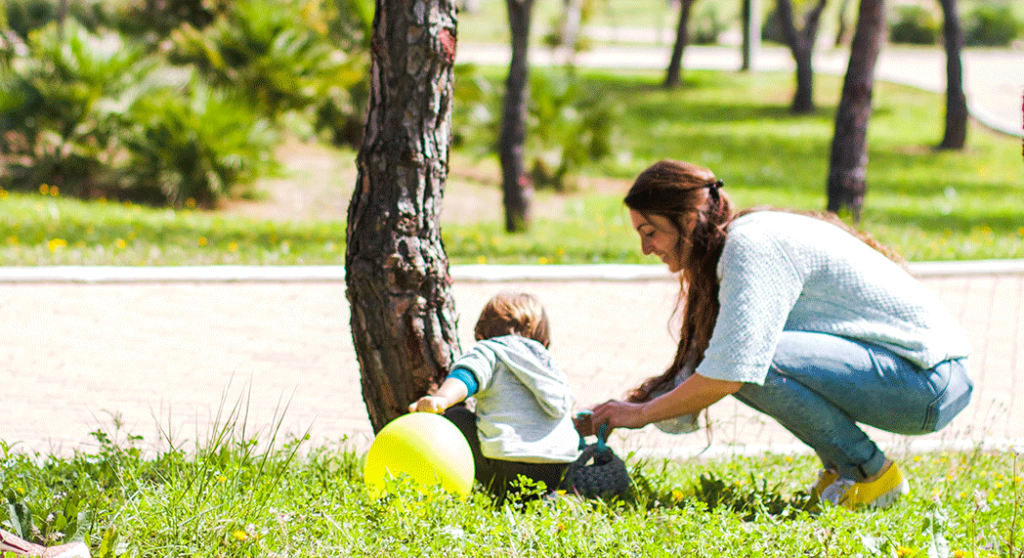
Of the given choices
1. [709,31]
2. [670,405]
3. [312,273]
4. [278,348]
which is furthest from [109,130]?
[709,31]

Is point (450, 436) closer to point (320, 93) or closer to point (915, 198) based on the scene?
point (320, 93)

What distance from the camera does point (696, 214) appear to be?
329 cm

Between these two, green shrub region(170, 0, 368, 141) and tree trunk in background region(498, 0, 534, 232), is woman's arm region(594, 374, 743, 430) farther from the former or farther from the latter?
green shrub region(170, 0, 368, 141)

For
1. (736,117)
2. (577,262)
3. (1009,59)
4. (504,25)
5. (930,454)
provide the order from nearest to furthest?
(930,454), (577,262), (736,117), (1009,59), (504,25)

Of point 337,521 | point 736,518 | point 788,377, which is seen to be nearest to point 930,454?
point 788,377

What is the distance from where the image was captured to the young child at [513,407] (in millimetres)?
3273

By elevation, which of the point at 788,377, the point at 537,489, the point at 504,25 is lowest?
the point at 537,489

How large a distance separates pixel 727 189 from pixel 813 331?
32.7ft

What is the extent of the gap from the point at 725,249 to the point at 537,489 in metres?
0.97

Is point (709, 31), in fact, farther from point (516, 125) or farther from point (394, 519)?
point (394, 519)

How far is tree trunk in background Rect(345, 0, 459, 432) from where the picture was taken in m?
3.48

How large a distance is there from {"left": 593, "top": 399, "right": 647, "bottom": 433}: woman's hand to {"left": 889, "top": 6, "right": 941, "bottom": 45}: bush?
115 feet

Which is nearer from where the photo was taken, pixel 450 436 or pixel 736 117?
pixel 450 436

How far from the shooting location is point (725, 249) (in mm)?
3197
